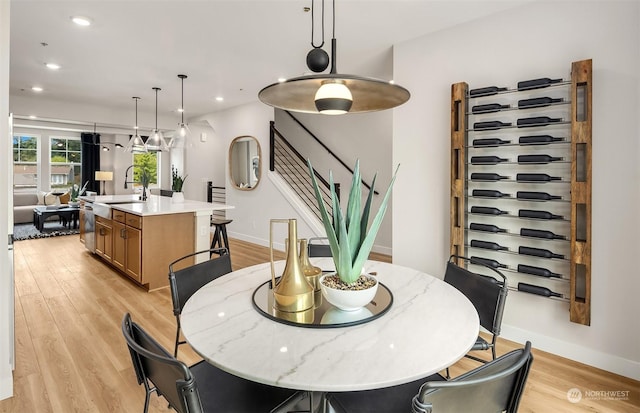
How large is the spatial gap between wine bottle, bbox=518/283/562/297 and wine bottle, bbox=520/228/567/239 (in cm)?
37

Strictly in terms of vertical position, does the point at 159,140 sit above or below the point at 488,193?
above

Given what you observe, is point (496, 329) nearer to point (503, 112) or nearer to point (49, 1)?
point (503, 112)

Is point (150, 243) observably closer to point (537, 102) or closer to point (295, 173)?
point (295, 173)

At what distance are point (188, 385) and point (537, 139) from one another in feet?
8.48

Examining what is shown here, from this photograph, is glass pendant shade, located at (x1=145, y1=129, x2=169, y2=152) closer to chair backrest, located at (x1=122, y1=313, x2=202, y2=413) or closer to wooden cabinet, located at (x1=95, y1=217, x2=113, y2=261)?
wooden cabinet, located at (x1=95, y1=217, x2=113, y2=261)

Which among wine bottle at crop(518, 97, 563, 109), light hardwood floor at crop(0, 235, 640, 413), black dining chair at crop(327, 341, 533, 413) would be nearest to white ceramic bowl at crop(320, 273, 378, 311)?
black dining chair at crop(327, 341, 533, 413)

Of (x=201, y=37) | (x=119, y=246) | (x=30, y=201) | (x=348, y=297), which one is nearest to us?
(x=348, y=297)

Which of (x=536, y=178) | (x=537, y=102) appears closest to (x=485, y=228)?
(x=536, y=178)

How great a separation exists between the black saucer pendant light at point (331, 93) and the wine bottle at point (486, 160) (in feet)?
4.57

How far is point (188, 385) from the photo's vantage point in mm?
866

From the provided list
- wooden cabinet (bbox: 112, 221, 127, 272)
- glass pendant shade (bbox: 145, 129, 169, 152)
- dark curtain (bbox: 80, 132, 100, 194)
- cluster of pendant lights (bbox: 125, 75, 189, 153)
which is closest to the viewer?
wooden cabinet (bbox: 112, 221, 127, 272)

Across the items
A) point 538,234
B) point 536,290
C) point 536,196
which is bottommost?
point 536,290

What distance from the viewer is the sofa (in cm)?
800

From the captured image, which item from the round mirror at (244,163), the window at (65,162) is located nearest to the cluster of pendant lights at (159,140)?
the round mirror at (244,163)
